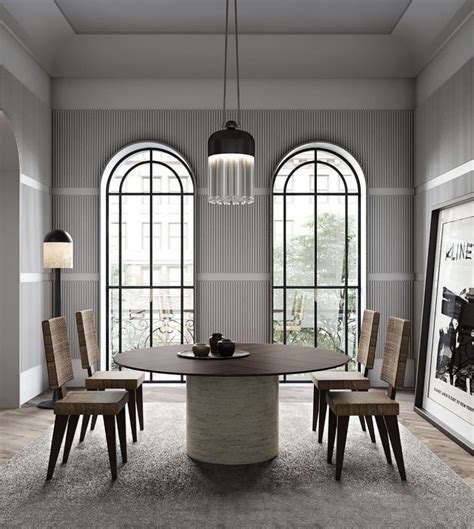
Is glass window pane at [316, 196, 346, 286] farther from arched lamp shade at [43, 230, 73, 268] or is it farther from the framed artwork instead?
arched lamp shade at [43, 230, 73, 268]

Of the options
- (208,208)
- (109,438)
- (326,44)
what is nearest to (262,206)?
(208,208)

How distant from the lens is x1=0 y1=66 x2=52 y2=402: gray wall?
5.93m

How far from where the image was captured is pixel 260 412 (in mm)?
4215

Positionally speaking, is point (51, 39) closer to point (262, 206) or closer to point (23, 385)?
point (262, 206)

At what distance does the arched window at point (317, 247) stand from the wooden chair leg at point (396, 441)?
3.20 meters

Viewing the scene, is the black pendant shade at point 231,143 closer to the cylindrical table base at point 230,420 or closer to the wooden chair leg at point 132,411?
the cylindrical table base at point 230,420

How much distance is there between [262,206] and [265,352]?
2.76m

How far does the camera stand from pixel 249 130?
6980 millimetres

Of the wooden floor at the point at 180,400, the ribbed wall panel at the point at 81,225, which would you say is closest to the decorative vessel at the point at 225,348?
the wooden floor at the point at 180,400

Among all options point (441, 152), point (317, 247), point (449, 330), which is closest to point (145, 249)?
point (317, 247)

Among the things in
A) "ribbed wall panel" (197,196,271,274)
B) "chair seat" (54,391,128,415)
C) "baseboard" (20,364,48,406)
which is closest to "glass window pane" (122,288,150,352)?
"ribbed wall panel" (197,196,271,274)

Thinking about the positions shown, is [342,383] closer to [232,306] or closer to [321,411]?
[321,411]

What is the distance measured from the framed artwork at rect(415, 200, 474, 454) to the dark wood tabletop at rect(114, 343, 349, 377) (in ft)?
4.23

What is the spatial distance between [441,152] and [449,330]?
177 centimetres
